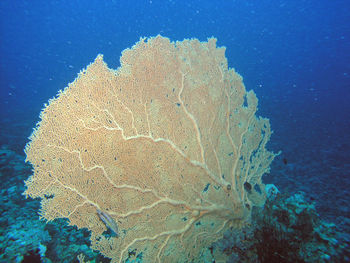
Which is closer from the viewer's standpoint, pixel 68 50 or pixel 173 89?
pixel 173 89

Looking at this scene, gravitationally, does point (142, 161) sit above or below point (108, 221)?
above

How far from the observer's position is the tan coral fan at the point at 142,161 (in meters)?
2.88

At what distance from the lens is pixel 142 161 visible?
3.13 meters

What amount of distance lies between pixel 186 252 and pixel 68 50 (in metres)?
118

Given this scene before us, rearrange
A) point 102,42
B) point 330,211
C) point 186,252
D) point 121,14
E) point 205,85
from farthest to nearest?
point 121,14, point 102,42, point 330,211, point 205,85, point 186,252

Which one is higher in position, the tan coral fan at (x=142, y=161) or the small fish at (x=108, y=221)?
the tan coral fan at (x=142, y=161)

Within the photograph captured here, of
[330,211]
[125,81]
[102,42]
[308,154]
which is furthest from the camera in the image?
[102,42]

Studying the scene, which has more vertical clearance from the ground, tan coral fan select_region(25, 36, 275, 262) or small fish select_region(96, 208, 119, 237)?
tan coral fan select_region(25, 36, 275, 262)

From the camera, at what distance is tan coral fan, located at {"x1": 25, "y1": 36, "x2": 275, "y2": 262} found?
A: 288cm

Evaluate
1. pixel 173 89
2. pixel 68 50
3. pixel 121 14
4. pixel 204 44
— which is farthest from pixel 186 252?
pixel 121 14

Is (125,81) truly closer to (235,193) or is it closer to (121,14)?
(235,193)

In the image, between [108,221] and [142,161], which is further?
[142,161]

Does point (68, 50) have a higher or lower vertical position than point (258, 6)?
lower

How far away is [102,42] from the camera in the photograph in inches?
3438
